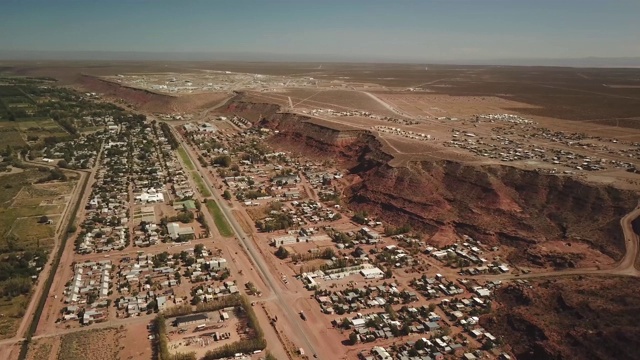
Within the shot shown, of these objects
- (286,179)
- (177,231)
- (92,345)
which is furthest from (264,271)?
(286,179)

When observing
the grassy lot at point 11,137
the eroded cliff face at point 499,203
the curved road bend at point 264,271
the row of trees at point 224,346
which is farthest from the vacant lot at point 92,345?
the grassy lot at point 11,137

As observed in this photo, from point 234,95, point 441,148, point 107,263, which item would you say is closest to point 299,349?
point 107,263

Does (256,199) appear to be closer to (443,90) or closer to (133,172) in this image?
(133,172)

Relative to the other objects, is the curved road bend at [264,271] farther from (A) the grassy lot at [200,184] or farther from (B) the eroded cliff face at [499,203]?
(B) the eroded cliff face at [499,203]

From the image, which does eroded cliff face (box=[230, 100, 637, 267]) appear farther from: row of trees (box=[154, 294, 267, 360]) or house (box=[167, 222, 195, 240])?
row of trees (box=[154, 294, 267, 360])

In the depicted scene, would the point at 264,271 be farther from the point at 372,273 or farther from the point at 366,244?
the point at 366,244
